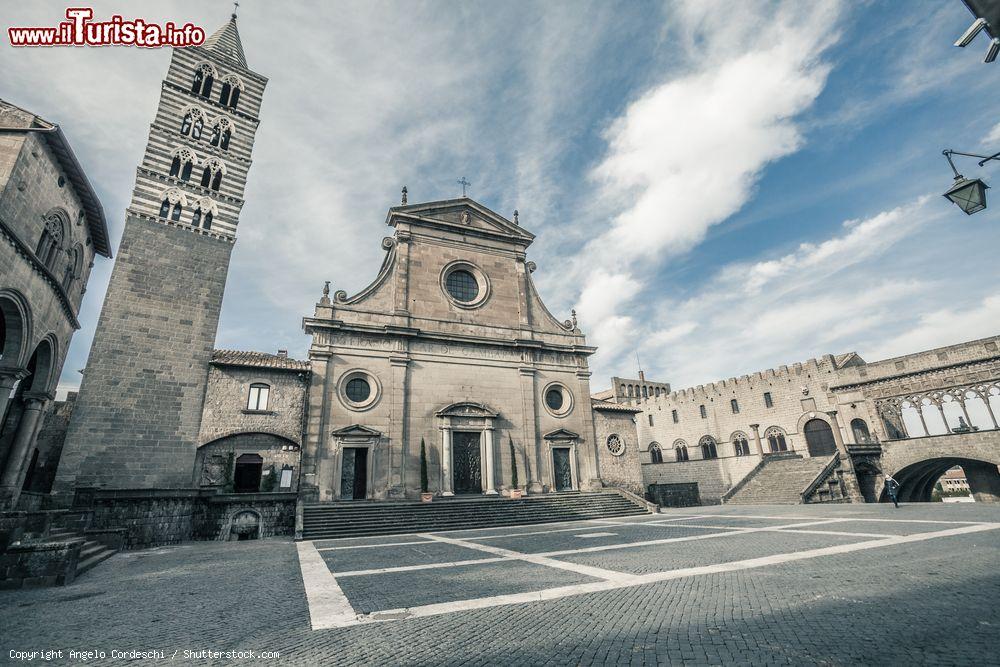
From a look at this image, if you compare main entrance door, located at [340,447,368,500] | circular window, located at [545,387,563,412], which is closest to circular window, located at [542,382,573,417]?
circular window, located at [545,387,563,412]

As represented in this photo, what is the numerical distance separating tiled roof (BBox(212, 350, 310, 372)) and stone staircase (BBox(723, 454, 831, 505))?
25943 millimetres

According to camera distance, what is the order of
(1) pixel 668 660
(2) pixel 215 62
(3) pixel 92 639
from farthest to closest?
(2) pixel 215 62
(3) pixel 92 639
(1) pixel 668 660

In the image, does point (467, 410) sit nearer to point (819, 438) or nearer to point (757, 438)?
point (757, 438)

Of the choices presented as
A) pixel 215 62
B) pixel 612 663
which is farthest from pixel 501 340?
pixel 215 62

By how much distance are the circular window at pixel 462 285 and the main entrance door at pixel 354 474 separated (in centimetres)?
1002

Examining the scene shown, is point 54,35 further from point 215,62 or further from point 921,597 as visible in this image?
point 921,597

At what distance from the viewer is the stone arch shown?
12227mm

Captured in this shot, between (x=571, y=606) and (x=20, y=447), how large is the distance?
18.8 meters

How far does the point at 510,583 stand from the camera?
21.2ft

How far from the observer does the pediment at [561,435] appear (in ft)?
77.9

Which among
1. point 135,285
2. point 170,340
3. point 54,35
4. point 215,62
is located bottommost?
point 170,340

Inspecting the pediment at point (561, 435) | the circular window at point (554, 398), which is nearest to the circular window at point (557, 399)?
the circular window at point (554, 398)

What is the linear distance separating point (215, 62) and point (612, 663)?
1356 inches

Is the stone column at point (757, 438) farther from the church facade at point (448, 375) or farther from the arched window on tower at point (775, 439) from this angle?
the church facade at point (448, 375)
